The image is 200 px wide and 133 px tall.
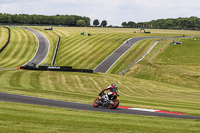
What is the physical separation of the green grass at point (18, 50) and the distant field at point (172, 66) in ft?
110

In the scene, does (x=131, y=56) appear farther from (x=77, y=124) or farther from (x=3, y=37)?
(x=77, y=124)

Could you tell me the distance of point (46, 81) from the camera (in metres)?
48.4

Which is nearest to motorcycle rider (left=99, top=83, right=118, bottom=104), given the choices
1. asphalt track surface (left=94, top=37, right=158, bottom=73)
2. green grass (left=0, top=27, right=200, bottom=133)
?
green grass (left=0, top=27, right=200, bottom=133)

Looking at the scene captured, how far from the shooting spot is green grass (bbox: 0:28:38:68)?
278 feet

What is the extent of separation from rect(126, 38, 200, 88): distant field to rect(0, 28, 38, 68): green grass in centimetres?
3345

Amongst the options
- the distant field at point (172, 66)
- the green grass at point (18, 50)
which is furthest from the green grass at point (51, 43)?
the distant field at point (172, 66)

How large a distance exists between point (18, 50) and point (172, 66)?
5042 cm

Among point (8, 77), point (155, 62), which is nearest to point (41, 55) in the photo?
point (155, 62)

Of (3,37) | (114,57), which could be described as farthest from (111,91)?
(3,37)

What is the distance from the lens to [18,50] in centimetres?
9825

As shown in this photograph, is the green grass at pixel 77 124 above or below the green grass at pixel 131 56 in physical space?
above

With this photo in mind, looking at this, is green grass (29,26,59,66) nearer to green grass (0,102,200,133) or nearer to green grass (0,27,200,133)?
green grass (0,27,200,133)

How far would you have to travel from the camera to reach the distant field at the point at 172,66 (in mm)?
64438

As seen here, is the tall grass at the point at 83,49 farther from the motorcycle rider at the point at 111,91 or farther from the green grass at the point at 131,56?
the motorcycle rider at the point at 111,91
